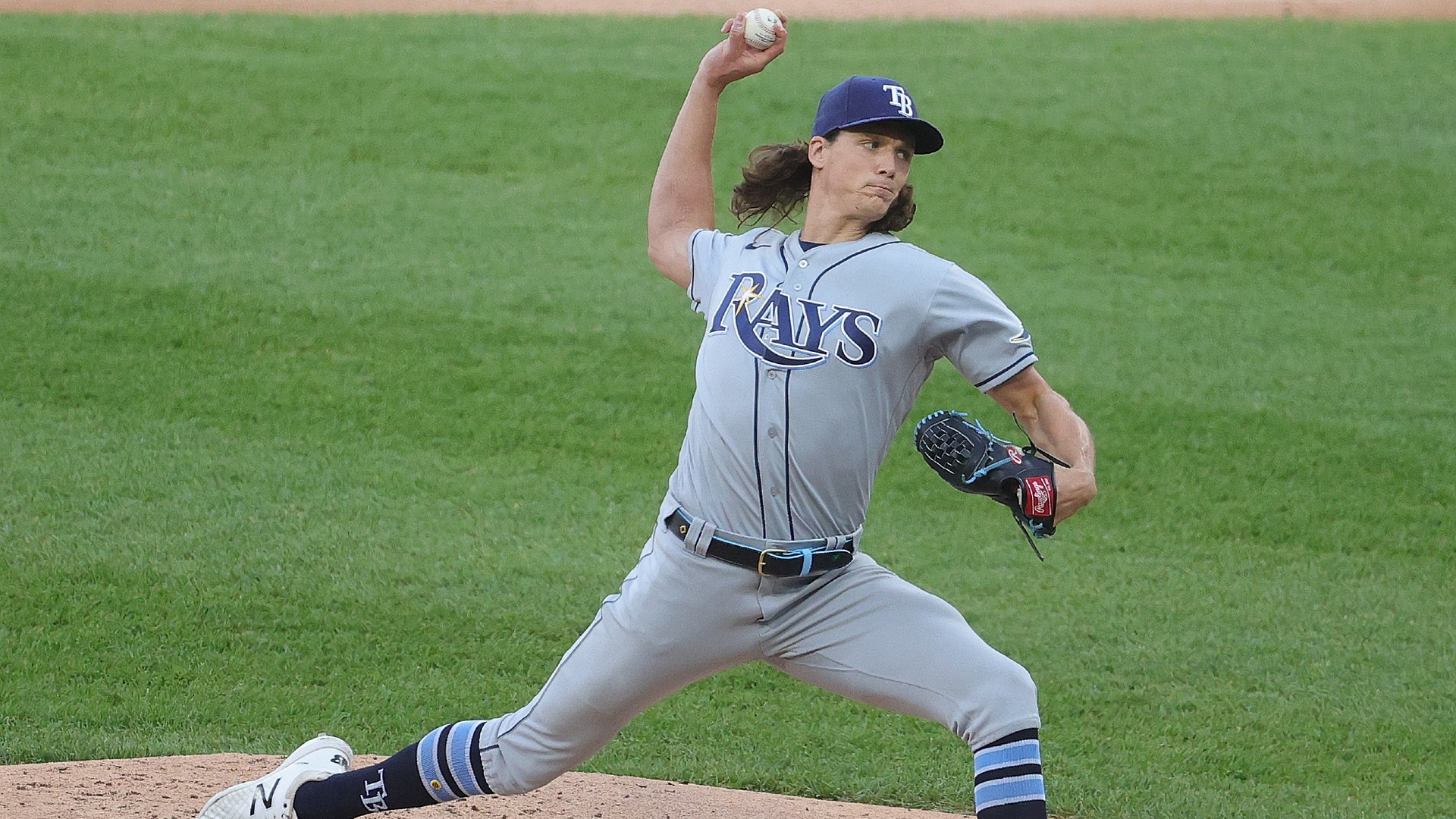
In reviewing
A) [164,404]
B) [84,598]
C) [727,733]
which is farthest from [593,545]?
[164,404]

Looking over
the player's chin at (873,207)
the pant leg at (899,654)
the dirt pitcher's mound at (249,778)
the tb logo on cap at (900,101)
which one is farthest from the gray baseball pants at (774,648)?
the tb logo on cap at (900,101)

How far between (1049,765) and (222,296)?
5.38 meters

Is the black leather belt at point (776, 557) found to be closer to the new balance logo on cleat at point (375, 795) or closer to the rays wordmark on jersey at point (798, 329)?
the rays wordmark on jersey at point (798, 329)

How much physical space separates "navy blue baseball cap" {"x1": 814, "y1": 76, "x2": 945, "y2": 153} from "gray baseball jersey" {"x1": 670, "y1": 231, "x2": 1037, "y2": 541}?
25cm

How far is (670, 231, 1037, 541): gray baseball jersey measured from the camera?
9.77 feet

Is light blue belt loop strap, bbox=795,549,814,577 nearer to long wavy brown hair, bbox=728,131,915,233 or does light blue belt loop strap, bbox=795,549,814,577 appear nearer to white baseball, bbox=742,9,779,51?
long wavy brown hair, bbox=728,131,915,233

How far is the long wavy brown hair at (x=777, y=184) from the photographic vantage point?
11.1 ft

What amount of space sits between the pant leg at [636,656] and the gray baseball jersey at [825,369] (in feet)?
0.42

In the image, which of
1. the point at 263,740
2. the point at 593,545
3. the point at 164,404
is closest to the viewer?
the point at 263,740

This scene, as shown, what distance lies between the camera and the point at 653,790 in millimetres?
4145

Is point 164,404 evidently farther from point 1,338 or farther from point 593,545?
point 593,545

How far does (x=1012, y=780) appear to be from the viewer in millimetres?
2904

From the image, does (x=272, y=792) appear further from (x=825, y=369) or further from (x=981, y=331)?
(x=981, y=331)

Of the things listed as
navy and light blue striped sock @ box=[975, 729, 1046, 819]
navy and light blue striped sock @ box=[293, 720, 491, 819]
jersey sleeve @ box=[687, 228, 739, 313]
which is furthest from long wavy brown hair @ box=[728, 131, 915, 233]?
navy and light blue striped sock @ box=[293, 720, 491, 819]
